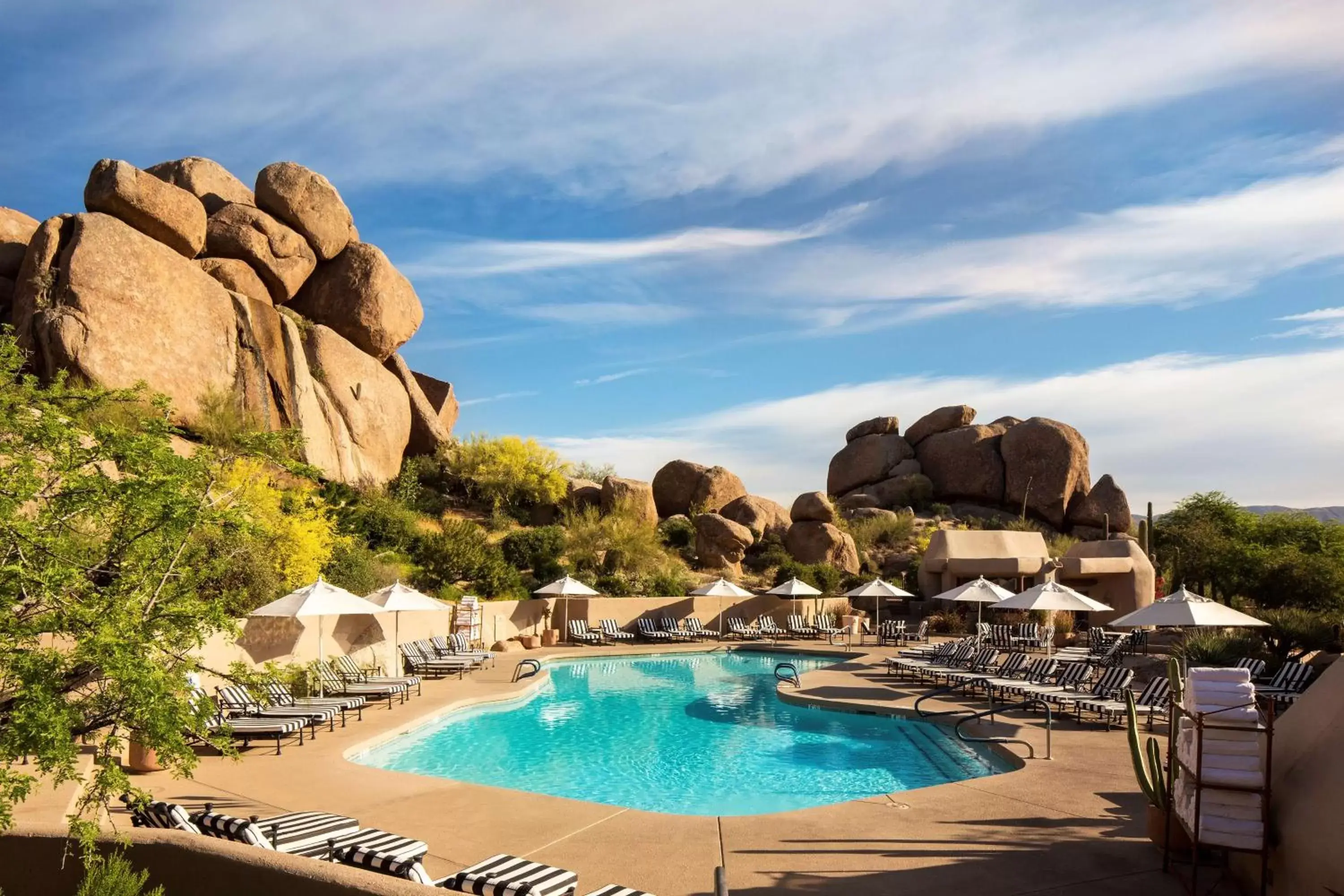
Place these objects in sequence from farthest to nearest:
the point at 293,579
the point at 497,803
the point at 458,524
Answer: the point at 458,524 → the point at 293,579 → the point at 497,803

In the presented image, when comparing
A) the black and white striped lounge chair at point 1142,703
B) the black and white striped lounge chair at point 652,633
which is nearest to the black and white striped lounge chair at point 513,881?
the black and white striped lounge chair at point 1142,703

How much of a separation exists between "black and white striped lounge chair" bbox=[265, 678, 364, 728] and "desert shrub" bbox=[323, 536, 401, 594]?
20.6ft

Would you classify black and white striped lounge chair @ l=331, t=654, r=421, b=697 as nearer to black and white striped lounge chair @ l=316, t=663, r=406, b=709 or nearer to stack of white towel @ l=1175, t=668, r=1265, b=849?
black and white striped lounge chair @ l=316, t=663, r=406, b=709

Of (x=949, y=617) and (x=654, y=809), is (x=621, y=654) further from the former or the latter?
(x=654, y=809)

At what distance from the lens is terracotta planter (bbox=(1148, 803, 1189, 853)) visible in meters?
6.76

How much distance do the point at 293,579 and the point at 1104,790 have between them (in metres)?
14.9

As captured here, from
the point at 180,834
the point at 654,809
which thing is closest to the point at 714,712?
the point at 654,809

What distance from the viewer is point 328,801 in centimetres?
888

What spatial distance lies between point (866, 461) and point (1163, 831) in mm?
43906

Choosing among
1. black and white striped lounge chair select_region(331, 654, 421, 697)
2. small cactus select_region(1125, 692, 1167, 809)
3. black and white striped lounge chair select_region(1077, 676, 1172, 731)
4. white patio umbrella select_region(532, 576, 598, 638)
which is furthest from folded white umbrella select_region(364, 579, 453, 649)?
small cactus select_region(1125, 692, 1167, 809)

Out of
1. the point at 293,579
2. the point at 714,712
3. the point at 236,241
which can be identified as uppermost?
the point at 236,241

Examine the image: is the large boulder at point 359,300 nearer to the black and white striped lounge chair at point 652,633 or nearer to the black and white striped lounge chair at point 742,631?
the black and white striped lounge chair at point 652,633

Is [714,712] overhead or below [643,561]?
below

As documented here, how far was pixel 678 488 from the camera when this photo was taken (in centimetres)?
4084
